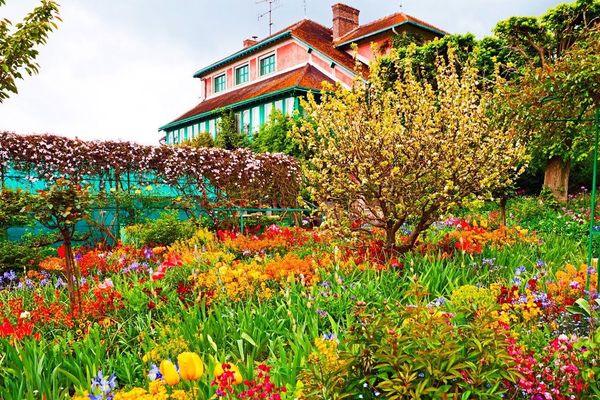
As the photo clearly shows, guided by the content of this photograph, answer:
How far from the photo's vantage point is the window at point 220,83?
31906 mm

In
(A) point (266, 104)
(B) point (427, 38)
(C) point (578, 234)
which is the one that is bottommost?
(C) point (578, 234)

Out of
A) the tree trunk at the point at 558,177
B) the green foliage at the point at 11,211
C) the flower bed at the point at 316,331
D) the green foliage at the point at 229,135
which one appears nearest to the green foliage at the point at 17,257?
the flower bed at the point at 316,331

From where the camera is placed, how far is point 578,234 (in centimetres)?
1047

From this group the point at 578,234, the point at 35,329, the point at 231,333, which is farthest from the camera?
the point at 578,234

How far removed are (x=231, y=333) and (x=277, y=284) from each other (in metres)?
1.40

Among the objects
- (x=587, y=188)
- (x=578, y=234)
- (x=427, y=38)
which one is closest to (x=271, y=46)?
(x=427, y=38)

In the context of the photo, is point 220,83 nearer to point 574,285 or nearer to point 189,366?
point 574,285

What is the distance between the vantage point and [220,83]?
3228cm

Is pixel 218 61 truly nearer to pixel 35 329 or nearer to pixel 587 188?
pixel 587 188

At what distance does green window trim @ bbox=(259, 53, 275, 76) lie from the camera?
2773cm

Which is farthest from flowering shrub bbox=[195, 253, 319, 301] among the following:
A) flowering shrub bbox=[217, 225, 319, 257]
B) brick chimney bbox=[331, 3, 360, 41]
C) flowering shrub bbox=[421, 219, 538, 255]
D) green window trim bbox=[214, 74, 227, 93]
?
green window trim bbox=[214, 74, 227, 93]

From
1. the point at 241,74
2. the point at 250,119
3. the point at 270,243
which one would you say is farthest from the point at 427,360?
the point at 241,74

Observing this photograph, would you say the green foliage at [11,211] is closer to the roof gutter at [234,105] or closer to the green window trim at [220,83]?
the roof gutter at [234,105]

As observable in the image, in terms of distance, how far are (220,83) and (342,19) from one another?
31.4ft
